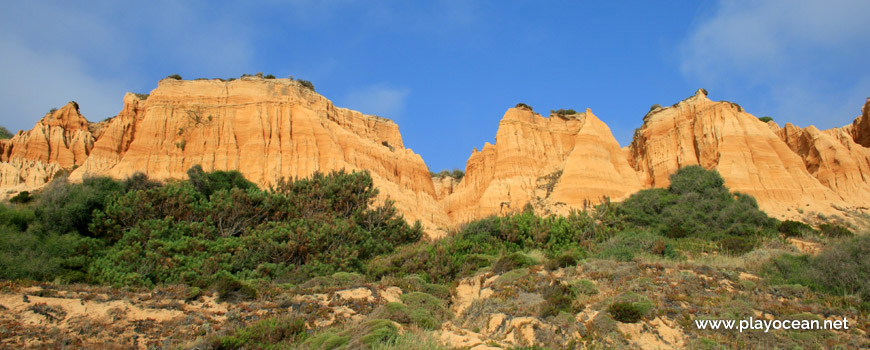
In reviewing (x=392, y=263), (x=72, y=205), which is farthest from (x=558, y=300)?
(x=72, y=205)

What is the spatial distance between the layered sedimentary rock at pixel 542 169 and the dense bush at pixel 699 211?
448 cm

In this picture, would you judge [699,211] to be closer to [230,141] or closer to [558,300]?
[558,300]

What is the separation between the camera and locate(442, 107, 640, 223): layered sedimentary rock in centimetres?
4262

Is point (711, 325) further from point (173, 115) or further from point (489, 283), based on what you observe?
point (173, 115)

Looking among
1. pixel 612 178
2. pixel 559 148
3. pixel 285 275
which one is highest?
pixel 559 148

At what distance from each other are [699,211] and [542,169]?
17.8 meters

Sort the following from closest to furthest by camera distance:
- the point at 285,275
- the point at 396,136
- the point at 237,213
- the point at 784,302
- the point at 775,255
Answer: the point at 784,302
the point at 775,255
the point at 285,275
the point at 237,213
the point at 396,136

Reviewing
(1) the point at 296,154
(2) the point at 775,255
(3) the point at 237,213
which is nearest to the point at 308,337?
(3) the point at 237,213

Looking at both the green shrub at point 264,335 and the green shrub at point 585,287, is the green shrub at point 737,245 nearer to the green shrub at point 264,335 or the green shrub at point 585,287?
the green shrub at point 585,287

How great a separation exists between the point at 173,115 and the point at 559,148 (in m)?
32.8

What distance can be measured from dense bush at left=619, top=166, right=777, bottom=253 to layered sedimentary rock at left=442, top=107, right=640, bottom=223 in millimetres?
4475

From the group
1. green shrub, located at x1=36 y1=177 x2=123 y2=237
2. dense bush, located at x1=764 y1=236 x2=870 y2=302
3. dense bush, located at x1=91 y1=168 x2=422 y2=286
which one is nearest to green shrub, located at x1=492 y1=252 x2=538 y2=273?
dense bush, located at x1=91 y1=168 x2=422 y2=286

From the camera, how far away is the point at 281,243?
22.1 metres

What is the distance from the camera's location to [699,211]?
109ft
